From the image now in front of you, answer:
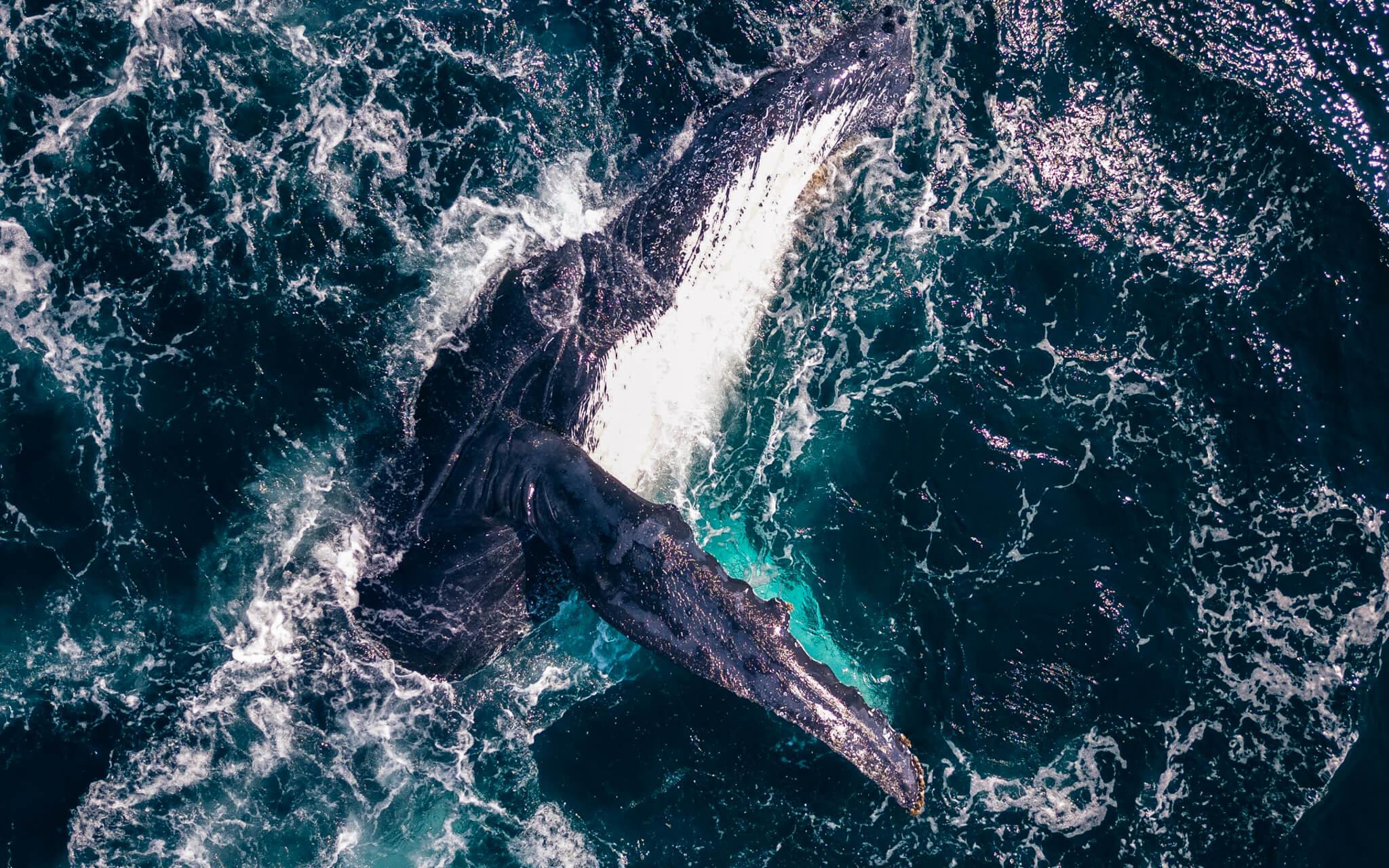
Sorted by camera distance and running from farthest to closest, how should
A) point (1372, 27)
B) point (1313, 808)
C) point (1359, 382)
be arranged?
point (1372, 27) → point (1359, 382) → point (1313, 808)

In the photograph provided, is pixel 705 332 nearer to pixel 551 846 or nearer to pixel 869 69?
pixel 869 69

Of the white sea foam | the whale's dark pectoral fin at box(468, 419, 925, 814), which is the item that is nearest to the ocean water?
the white sea foam

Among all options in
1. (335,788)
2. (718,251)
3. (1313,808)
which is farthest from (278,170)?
(1313,808)

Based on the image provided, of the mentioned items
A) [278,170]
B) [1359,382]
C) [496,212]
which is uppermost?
[1359,382]

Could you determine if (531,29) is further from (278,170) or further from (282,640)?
(282,640)

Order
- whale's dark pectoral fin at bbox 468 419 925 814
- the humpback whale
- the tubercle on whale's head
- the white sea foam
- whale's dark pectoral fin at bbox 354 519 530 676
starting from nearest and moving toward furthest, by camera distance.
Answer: whale's dark pectoral fin at bbox 468 419 925 814, the humpback whale, whale's dark pectoral fin at bbox 354 519 530 676, the white sea foam, the tubercle on whale's head

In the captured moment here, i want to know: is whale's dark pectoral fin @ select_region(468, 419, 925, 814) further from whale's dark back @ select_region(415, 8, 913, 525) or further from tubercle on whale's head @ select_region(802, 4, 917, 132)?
tubercle on whale's head @ select_region(802, 4, 917, 132)

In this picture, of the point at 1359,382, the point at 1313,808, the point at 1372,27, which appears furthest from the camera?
the point at 1372,27
